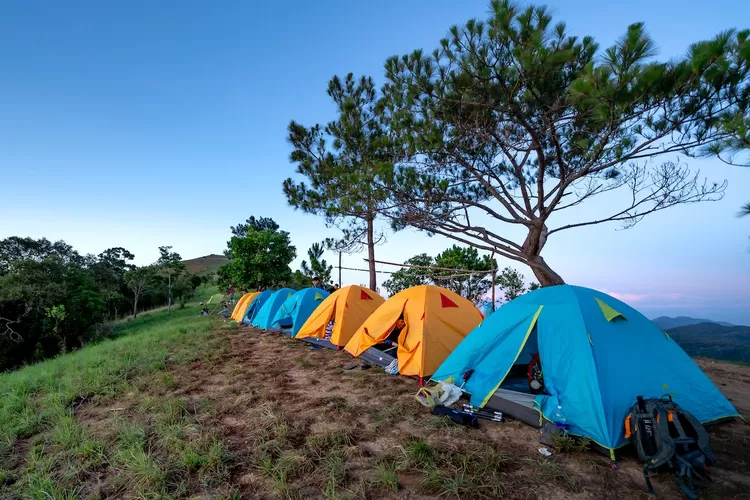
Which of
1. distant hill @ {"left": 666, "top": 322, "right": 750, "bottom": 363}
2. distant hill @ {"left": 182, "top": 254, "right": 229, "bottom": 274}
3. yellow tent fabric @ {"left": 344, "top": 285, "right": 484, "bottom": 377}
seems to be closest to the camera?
yellow tent fabric @ {"left": 344, "top": 285, "right": 484, "bottom": 377}

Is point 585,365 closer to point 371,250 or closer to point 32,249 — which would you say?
point 371,250

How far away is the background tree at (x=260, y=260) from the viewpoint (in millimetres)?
22844

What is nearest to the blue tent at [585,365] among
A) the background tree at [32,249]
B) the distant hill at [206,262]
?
the background tree at [32,249]

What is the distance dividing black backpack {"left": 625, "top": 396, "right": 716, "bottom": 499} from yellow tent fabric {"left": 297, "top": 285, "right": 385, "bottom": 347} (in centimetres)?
578

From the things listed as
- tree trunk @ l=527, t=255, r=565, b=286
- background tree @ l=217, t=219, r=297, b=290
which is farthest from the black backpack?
background tree @ l=217, t=219, r=297, b=290

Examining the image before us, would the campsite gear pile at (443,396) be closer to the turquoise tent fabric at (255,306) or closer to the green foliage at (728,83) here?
the green foliage at (728,83)

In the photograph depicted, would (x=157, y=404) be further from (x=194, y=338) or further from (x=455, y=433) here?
(x=194, y=338)

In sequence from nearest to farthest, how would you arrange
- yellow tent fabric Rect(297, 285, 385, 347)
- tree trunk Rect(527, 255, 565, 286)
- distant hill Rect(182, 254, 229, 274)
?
yellow tent fabric Rect(297, 285, 385, 347) → tree trunk Rect(527, 255, 565, 286) → distant hill Rect(182, 254, 229, 274)

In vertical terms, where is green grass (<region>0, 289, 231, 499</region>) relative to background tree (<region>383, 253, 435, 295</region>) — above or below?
below

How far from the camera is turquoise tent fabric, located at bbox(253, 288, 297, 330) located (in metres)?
12.3

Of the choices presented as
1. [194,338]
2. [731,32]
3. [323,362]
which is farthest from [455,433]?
[194,338]

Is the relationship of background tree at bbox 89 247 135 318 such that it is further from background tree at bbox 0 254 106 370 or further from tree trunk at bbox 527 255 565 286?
tree trunk at bbox 527 255 565 286

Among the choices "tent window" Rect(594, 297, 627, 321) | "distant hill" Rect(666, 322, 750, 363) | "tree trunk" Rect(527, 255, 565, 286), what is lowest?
"distant hill" Rect(666, 322, 750, 363)

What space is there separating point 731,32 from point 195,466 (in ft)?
28.9
